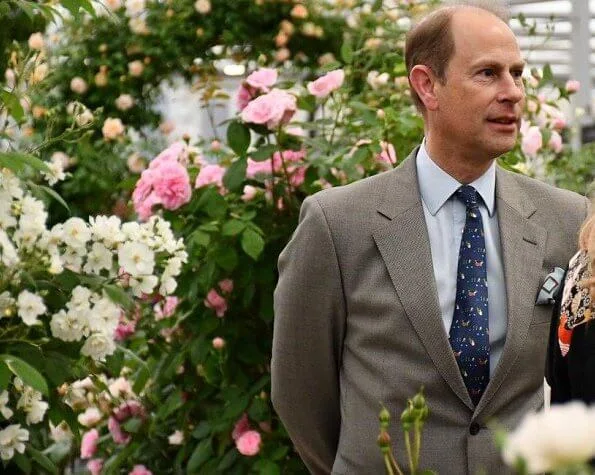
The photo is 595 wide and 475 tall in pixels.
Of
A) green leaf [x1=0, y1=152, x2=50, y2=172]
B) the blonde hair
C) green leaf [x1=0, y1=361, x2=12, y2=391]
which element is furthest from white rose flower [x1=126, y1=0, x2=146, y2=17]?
the blonde hair

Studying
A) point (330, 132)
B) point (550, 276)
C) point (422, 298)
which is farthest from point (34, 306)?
point (330, 132)

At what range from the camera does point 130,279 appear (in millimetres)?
2660

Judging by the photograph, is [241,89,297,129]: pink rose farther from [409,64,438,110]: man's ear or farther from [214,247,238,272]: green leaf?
[409,64,438,110]: man's ear

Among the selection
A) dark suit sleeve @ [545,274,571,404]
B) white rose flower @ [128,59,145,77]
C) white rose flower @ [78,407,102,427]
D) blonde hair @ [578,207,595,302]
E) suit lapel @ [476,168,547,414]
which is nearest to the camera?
blonde hair @ [578,207,595,302]

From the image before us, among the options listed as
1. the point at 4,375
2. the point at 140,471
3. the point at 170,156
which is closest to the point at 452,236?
the point at 4,375

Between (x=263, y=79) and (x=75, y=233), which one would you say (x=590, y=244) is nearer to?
(x=75, y=233)

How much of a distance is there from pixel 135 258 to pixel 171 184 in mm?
817

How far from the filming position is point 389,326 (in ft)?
7.48

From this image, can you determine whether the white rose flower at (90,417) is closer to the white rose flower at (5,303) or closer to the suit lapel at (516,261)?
the white rose flower at (5,303)

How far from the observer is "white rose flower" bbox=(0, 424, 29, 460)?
99.7 inches

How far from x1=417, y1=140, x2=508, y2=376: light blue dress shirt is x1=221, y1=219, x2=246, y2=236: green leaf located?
968mm

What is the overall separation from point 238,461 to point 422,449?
4.39ft

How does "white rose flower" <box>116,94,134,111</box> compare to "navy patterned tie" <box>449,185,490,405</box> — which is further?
"white rose flower" <box>116,94,134,111</box>

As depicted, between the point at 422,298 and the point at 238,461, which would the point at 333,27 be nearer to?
the point at 238,461
